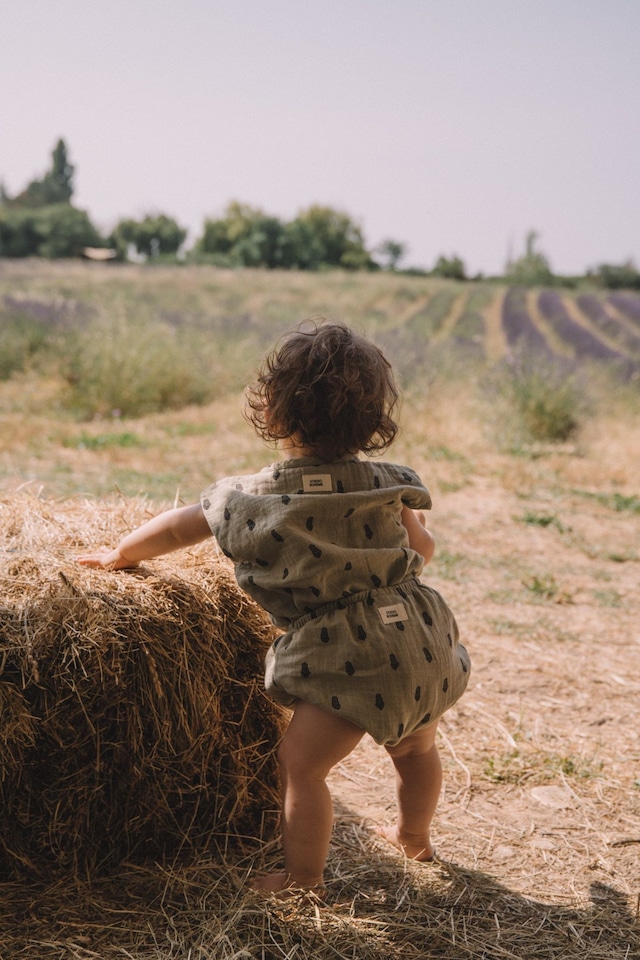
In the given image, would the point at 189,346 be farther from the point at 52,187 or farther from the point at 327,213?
the point at 52,187

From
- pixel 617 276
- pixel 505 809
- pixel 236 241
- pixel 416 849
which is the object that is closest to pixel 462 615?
pixel 505 809

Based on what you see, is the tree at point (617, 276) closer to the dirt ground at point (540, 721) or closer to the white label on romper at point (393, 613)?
the dirt ground at point (540, 721)

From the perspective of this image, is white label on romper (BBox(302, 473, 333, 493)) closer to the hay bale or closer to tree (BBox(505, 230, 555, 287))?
the hay bale

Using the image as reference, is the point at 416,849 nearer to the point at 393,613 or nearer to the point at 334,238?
the point at 393,613

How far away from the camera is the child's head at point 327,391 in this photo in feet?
5.71

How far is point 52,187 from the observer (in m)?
51.5

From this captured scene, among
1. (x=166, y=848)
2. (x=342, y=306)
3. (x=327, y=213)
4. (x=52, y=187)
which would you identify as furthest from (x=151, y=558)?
(x=52, y=187)

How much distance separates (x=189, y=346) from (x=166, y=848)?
28.1ft

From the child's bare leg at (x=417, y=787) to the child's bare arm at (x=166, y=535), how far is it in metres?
0.65

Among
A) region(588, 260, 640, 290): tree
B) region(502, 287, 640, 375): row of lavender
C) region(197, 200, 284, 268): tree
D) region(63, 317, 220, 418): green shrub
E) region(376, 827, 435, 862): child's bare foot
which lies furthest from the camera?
region(197, 200, 284, 268): tree

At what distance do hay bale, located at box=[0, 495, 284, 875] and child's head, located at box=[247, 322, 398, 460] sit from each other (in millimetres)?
458

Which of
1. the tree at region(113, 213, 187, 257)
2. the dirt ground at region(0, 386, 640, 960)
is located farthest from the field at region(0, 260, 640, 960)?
the tree at region(113, 213, 187, 257)

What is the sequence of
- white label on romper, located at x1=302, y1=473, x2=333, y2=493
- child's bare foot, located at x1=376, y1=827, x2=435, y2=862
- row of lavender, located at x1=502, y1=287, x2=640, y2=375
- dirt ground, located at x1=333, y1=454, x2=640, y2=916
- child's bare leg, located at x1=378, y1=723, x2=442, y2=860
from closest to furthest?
white label on romper, located at x1=302, y1=473, x2=333, y2=493
child's bare leg, located at x1=378, y1=723, x2=442, y2=860
child's bare foot, located at x1=376, y1=827, x2=435, y2=862
dirt ground, located at x1=333, y1=454, x2=640, y2=916
row of lavender, located at x1=502, y1=287, x2=640, y2=375

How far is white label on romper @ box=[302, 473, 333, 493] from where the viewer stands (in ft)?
5.80
